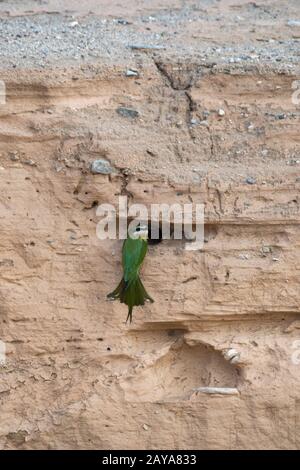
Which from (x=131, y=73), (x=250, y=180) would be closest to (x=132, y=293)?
(x=250, y=180)

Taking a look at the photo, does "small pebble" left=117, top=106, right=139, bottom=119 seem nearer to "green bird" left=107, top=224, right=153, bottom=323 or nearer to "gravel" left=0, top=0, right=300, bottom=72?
"gravel" left=0, top=0, right=300, bottom=72

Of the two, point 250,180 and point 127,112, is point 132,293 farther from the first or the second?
point 127,112

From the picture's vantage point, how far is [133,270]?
150 inches

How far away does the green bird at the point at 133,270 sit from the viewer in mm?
3820

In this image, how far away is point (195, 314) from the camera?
3.90 metres

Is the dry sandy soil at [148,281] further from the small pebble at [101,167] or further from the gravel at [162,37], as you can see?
the gravel at [162,37]

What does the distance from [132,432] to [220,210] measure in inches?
37.0

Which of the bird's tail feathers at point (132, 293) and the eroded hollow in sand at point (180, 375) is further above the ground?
the bird's tail feathers at point (132, 293)

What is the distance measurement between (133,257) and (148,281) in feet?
0.49

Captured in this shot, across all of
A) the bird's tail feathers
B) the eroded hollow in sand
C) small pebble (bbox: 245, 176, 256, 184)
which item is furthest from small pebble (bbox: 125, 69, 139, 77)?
the eroded hollow in sand

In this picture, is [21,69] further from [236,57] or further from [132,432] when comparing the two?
[132,432]

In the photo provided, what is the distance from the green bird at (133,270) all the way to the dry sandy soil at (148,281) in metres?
0.07

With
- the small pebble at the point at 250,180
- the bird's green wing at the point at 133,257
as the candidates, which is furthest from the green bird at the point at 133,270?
the small pebble at the point at 250,180

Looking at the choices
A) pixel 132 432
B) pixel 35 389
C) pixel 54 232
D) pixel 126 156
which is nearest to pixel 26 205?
pixel 54 232
